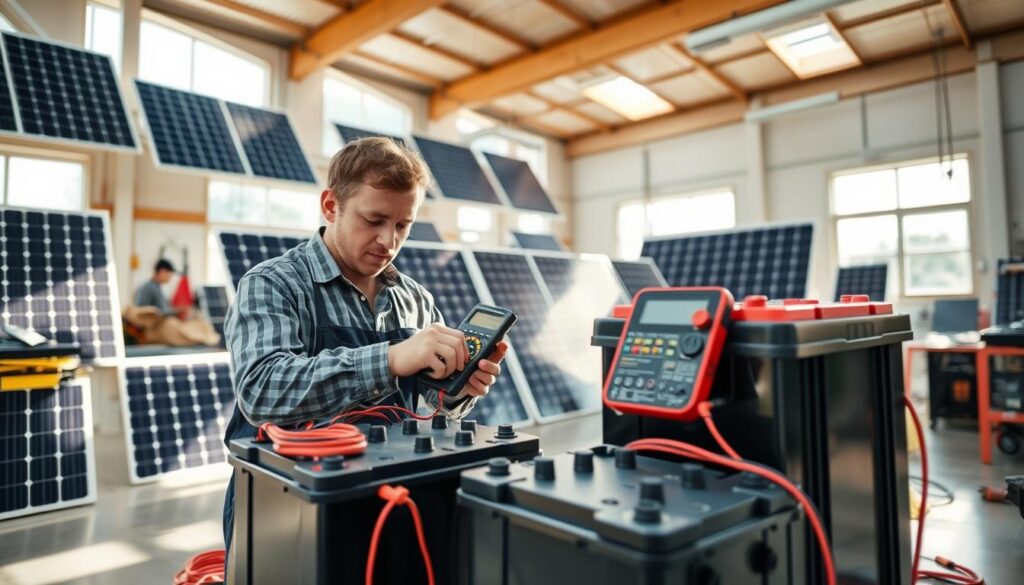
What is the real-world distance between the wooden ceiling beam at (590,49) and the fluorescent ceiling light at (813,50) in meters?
1.62

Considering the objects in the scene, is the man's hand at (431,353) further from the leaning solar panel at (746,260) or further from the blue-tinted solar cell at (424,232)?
the blue-tinted solar cell at (424,232)

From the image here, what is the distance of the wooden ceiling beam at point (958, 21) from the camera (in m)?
8.38

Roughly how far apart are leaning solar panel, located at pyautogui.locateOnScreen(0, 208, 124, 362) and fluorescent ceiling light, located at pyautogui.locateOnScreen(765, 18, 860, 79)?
8.94m

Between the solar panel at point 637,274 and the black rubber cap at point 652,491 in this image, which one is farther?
the solar panel at point 637,274

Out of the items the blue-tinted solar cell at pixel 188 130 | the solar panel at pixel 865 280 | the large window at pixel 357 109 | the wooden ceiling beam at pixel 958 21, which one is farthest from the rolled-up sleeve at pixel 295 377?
the wooden ceiling beam at pixel 958 21

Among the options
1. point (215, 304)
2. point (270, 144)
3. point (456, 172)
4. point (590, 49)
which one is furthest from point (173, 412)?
point (590, 49)

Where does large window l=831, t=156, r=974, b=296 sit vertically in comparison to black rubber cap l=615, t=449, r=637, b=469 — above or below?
above

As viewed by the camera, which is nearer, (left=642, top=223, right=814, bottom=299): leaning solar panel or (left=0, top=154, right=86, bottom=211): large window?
(left=642, top=223, right=814, bottom=299): leaning solar panel

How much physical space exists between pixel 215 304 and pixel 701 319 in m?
7.53

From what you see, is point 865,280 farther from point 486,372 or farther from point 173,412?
point 486,372

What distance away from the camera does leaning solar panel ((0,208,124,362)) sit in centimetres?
320

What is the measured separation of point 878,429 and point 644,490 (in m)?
0.56

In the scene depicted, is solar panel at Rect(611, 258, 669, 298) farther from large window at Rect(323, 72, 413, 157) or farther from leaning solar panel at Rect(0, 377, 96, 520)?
large window at Rect(323, 72, 413, 157)

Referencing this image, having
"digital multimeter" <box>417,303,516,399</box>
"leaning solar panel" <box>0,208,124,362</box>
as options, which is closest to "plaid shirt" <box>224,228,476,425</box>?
"digital multimeter" <box>417,303,516,399</box>
